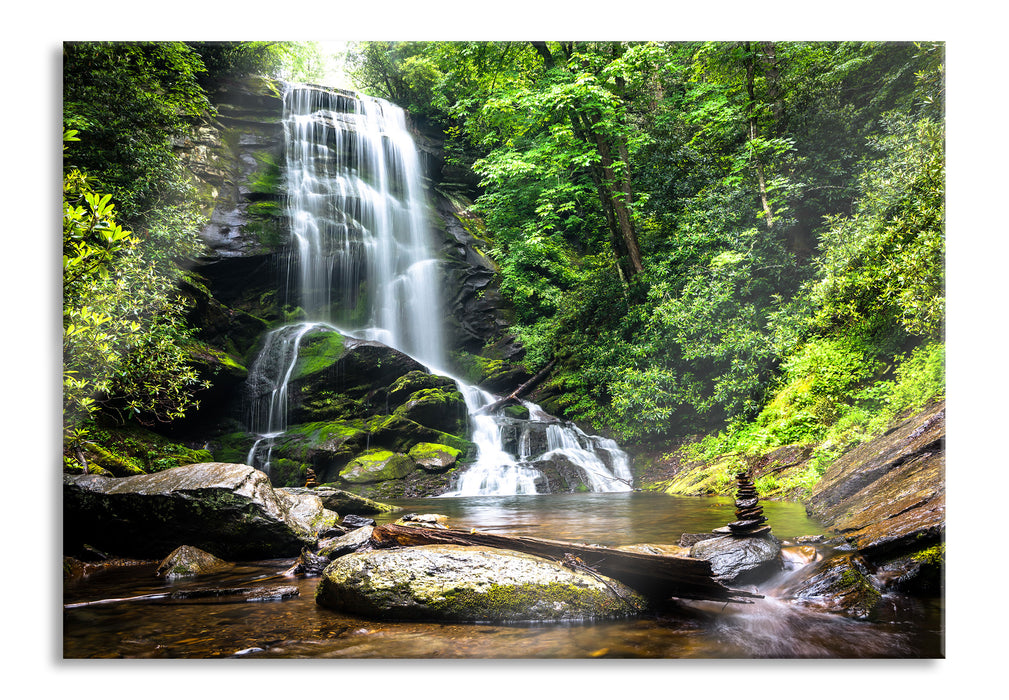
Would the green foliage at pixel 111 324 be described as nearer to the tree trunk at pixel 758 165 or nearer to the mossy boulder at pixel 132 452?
the mossy boulder at pixel 132 452

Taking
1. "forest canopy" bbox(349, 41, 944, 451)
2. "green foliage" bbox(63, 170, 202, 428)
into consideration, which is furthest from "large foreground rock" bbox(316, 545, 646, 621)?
"green foliage" bbox(63, 170, 202, 428)

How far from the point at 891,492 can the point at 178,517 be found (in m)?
3.90

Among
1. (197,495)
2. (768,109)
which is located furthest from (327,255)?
(768,109)

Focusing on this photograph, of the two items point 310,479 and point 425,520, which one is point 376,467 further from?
point 425,520

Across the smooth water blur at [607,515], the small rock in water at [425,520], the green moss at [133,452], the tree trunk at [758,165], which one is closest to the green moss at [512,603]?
the smooth water blur at [607,515]

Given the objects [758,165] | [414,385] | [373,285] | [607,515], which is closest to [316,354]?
[414,385]

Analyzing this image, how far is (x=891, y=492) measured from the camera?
3.01 metres

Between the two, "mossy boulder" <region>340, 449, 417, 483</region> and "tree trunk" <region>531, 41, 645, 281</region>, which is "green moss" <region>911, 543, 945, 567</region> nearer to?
"tree trunk" <region>531, 41, 645, 281</region>

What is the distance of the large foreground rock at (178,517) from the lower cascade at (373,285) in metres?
0.52

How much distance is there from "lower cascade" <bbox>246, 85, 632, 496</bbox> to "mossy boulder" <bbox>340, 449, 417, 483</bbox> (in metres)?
0.43

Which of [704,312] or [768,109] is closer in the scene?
[768,109]

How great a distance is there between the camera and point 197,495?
3.17 metres

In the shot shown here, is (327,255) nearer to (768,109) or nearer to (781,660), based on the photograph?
(768,109)
